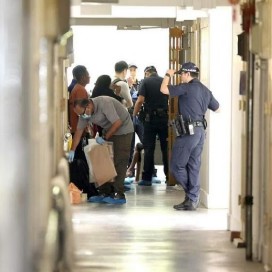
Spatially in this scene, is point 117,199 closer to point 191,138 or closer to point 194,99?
point 191,138

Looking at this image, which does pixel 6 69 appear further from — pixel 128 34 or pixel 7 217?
pixel 128 34

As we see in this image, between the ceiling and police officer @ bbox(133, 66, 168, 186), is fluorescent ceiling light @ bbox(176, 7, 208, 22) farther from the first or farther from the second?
police officer @ bbox(133, 66, 168, 186)

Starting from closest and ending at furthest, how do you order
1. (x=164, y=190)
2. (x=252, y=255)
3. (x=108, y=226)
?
1. (x=252, y=255)
2. (x=108, y=226)
3. (x=164, y=190)

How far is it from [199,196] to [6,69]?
7.04 metres

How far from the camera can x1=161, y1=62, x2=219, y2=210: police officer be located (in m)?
7.63

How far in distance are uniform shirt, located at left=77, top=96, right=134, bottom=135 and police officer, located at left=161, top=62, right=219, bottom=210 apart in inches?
23.7

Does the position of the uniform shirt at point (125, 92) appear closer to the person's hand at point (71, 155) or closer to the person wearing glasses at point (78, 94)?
the person wearing glasses at point (78, 94)

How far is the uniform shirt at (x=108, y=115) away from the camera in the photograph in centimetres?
825

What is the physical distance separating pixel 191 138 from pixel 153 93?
2.30 m

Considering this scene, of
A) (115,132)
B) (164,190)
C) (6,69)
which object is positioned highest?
(6,69)

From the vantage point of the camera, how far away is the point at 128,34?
47.7 ft

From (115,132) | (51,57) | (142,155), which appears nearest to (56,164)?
(51,57)

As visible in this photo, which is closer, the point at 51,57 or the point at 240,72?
the point at 51,57

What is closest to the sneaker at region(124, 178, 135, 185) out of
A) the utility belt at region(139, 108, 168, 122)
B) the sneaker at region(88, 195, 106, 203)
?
the utility belt at region(139, 108, 168, 122)
